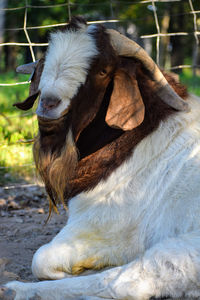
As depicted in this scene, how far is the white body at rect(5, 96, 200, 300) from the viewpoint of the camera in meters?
3.30

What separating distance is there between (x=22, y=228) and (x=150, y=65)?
7.26ft

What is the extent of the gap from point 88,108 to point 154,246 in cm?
103

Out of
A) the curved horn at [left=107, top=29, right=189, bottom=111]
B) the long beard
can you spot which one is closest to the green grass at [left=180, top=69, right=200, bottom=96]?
the curved horn at [left=107, top=29, right=189, bottom=111]

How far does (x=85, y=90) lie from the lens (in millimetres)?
3604

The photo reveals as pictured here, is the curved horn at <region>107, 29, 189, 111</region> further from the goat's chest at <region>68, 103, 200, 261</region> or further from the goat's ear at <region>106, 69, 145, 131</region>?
the goat's chest at <region>68, 103, 200, 261</region>

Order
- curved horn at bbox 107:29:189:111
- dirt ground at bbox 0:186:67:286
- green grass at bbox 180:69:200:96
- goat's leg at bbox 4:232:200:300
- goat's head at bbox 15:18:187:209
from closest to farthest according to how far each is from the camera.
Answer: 1. goat's leg at bbox 4:232:200:300
2. goat's head at bbox 15:18:187:209
3. curved horn at bbox 107:29:189:111
4. dirt ground at bbox 0:186:67:286
5. green grass at bbox 180:69:200:96

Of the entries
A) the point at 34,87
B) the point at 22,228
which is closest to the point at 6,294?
the point at 34,87

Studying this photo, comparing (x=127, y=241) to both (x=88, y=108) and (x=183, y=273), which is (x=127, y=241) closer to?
(x=183, y=273)

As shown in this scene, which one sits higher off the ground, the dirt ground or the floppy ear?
the floppy ear

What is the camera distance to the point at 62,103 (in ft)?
11.3

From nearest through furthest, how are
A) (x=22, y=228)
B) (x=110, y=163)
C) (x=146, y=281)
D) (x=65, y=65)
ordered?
(x=146, y=281) → (x=65, y=65) → (x=110, y=163) → (x=22, y=228)

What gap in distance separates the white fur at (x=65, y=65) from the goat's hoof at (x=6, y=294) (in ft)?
3.60

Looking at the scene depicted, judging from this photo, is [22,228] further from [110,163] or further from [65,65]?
[65,65]

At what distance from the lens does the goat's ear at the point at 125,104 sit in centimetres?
371
